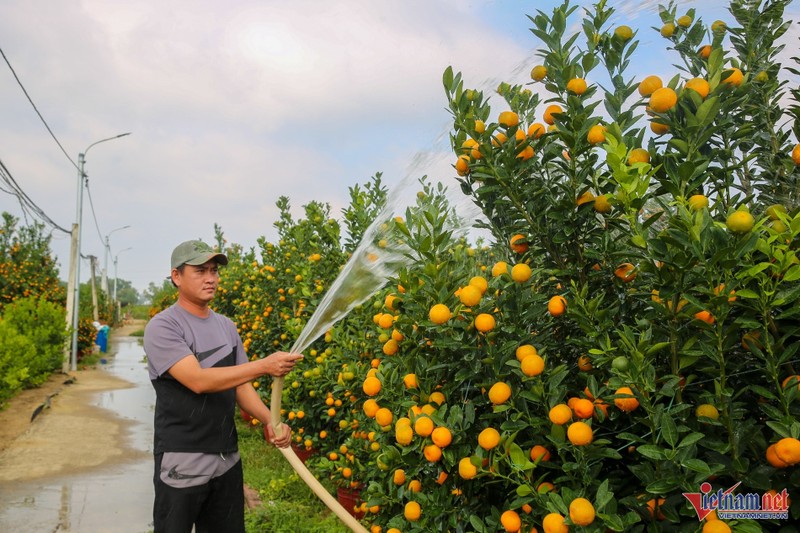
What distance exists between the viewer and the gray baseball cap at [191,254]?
117 inches

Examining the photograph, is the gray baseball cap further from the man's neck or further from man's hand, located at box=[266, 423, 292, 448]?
man's hand, located at box=[266, 423, 292, 448]

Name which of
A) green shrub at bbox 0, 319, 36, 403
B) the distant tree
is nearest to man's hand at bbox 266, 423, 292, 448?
green shrub at bbox 0, 319, 36, 403

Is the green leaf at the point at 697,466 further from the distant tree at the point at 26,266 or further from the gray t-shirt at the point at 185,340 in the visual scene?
the distant tree at the point at 26,266

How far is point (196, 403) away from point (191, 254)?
0.69m

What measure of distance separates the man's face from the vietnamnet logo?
2.29 meters

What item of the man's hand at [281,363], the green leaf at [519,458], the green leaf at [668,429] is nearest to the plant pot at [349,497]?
the man's hand at [281,363]

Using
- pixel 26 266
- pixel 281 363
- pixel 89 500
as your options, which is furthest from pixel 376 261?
pixel 26 266

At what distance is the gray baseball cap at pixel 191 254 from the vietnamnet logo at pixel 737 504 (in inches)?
89.4

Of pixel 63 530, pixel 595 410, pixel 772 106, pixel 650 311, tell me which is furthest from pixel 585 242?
pixel 63 530

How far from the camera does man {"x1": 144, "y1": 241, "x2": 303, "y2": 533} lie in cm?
276

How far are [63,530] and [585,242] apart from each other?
16.9ft

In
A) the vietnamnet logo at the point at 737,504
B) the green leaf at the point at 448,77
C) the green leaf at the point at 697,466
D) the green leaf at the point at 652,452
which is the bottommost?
the vietnamnet logo at the point at 737,504

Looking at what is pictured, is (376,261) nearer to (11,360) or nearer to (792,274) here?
(792,274)

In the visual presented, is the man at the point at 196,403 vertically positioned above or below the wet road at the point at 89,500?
above
